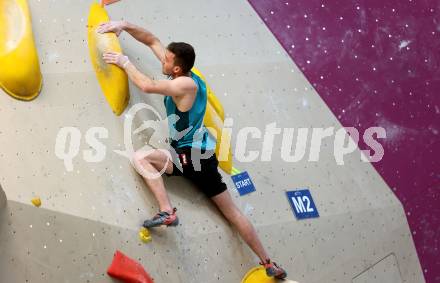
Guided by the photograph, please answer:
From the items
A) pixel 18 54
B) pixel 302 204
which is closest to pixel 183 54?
pixel 18 54

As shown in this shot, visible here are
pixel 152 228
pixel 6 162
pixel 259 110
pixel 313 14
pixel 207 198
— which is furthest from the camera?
pixel 313 14

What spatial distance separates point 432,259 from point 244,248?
1.37m

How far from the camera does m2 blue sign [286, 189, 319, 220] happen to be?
3779 millimetres

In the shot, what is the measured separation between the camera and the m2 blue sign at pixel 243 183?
3.63 metres

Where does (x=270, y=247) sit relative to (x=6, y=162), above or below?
below

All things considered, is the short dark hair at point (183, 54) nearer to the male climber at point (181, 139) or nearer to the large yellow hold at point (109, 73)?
the male climber at point (181, 139)

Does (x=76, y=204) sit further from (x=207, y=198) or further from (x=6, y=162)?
(x=207, y=198)

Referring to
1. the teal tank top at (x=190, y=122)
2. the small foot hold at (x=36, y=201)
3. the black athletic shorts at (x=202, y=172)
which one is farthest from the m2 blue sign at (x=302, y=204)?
the small foot hold at (x=36, y=201)

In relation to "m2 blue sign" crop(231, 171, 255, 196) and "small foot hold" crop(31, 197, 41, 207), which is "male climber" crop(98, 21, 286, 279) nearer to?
"m2 blue sign" crop(231, 171, 255, 196)

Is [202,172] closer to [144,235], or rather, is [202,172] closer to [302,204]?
[144,235]

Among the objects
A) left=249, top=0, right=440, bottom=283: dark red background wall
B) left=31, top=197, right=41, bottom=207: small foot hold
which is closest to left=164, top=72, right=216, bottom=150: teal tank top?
left=31, top=197, right=41, bottom=207: small foot hold

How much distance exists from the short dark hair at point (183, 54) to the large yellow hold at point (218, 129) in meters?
0.44

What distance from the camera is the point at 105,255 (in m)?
3.07

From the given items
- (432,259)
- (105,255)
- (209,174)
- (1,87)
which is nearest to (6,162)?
(1,87)
